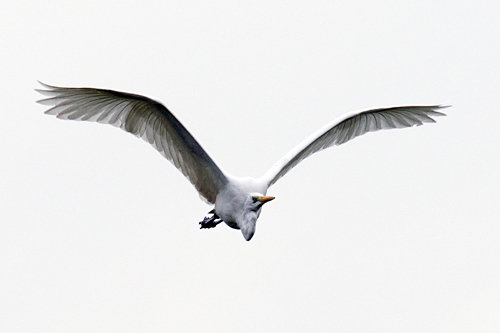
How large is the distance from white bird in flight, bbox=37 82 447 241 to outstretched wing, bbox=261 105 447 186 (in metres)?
0.02

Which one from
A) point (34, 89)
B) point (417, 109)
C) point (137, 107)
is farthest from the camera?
point (417, 109)

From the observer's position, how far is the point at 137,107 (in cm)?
1216

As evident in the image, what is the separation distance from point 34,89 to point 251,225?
3992mm

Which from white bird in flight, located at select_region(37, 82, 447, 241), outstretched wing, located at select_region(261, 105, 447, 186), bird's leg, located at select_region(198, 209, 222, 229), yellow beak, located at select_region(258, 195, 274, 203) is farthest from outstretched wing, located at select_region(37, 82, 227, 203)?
outstretched wing, located at select_region(261, 105, 447, 186)

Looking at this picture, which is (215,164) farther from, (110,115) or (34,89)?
(34,89)

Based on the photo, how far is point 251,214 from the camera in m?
12.4

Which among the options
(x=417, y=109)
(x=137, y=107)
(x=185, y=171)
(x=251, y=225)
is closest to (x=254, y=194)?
(x=251, y=225)

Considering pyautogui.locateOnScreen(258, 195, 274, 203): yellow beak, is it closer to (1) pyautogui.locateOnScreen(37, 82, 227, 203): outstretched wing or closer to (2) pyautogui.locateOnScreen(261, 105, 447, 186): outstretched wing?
(1) pyautogui.locateOnScreen(37, 82, 227, 203): outstretched wing

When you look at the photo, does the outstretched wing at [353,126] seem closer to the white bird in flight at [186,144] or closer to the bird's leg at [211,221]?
the white bird in flight at [186,144]

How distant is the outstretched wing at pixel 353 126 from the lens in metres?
13.7

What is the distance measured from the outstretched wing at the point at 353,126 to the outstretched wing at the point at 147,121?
4.17 ft

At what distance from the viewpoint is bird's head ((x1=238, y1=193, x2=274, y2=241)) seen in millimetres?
12289

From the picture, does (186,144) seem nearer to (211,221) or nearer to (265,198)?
(265,198)

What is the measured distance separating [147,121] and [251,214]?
2279 mm
